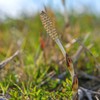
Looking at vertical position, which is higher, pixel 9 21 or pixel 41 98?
pixel 9 21

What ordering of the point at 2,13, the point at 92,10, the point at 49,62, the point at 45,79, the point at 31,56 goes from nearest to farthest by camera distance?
the point at 45,79, the point at 49,62, the point at 31,56, the point at 2,13, the point at 92,10

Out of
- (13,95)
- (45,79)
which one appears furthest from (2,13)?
(13,95)

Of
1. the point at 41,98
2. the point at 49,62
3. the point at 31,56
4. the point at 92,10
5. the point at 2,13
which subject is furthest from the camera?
the point at 92,10

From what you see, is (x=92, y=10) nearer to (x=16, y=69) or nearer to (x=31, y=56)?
(x=31, y=56)

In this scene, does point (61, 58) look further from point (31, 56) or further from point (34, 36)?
point (34, 36)

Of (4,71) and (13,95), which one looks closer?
(13,95)

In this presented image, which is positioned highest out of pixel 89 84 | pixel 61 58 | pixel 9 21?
pixel 9 21

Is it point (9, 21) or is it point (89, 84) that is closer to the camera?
point (89, 84)

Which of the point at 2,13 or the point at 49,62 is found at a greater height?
the point at 2,13

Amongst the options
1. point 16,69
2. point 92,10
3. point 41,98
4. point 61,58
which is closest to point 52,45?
point 61,58
